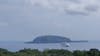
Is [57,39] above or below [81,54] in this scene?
above

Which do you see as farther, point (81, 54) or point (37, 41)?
point (37, 41)

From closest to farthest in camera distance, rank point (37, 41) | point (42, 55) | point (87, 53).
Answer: point (42, 55) → point (87, 53) → point (37, 41)

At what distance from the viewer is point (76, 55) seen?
98.6 ft

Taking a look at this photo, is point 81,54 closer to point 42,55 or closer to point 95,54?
point 95,54

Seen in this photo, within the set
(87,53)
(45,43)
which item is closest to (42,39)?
(45,43)

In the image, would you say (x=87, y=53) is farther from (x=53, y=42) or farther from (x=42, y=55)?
(x=53, y=42)

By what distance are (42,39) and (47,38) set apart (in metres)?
1.88

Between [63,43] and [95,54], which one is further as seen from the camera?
[63,43]

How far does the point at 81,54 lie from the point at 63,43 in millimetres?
44061

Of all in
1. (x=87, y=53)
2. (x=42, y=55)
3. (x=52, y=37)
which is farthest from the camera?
(x=52, y=37)

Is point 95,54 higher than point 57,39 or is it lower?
lower

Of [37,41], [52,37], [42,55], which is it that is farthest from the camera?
[37,41]

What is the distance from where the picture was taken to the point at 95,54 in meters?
29.9

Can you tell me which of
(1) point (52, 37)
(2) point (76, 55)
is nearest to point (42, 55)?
(2) point (76, 55)
